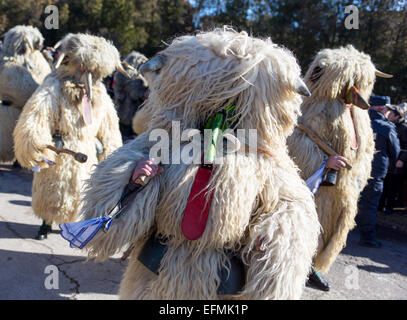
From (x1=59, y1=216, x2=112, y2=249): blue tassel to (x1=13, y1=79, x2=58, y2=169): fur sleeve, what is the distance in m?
1.88

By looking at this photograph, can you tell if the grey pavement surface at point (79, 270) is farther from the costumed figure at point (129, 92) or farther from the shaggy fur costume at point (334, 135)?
the costumed figure at point (129, 92)

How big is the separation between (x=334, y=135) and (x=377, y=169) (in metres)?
2.12

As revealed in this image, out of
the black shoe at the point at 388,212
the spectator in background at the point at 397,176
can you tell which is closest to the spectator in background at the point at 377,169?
the spectator in background at the point at 397,176

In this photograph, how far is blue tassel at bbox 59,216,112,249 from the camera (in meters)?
1.54

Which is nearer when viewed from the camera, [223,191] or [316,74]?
[223,191]

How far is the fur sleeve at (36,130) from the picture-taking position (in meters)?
3.22

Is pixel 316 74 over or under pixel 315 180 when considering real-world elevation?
over

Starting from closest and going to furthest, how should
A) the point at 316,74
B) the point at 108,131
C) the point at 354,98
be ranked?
1. the point at 354,98
2. the point at 316,74
3. the point at 108,131

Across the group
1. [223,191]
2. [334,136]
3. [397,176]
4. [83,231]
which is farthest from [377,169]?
[83,231]

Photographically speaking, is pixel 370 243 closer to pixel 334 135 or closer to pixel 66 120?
pixel 334 135

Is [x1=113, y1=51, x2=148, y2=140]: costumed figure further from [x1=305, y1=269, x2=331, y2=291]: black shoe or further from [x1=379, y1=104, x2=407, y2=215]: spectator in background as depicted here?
[x1=305, y1=269, x2=331, y2=291]: black shoe

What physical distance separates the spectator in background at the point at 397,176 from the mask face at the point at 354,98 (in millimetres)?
3263

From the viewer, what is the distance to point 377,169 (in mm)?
4996

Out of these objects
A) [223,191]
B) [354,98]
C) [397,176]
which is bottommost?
[397,176]
